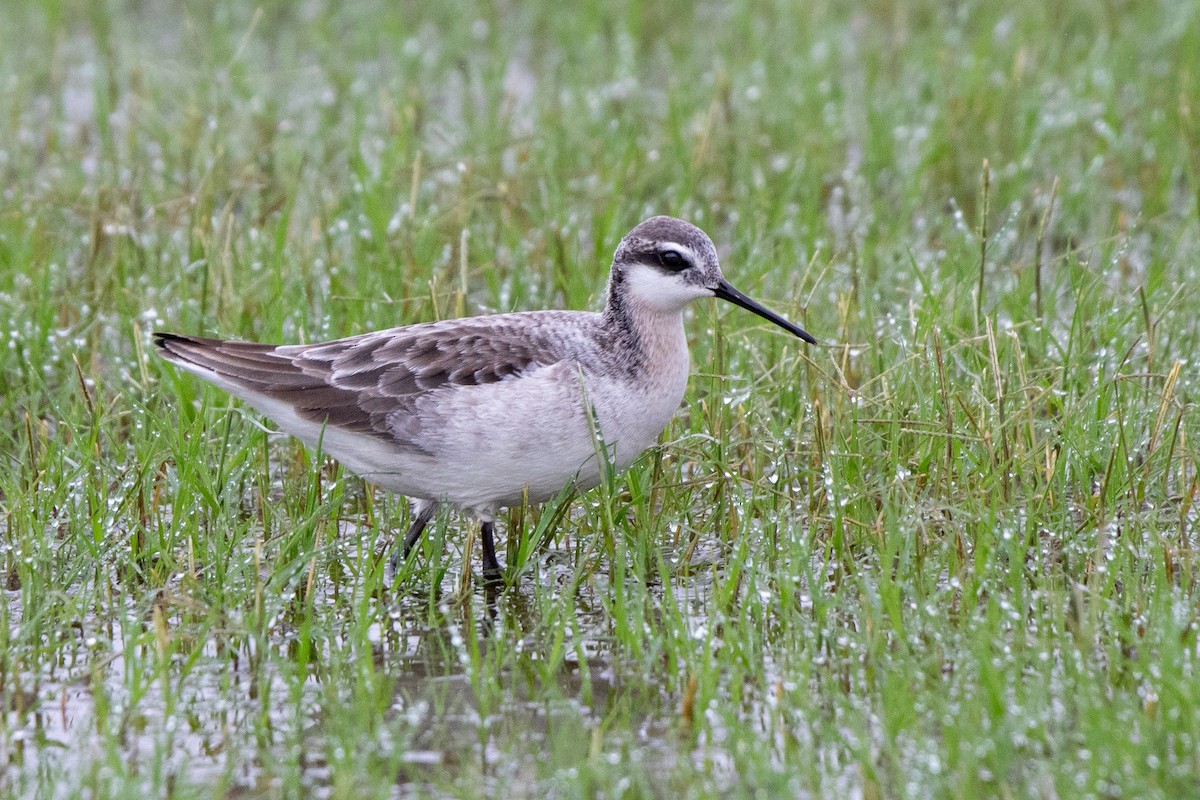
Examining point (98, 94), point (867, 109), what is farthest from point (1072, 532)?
point (98, 94)

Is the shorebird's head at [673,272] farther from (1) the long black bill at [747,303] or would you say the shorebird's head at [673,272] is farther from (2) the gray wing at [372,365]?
(2) the gray wing at [372,365]

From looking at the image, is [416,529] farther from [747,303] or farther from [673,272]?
[747,303]

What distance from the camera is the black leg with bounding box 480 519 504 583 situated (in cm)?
614

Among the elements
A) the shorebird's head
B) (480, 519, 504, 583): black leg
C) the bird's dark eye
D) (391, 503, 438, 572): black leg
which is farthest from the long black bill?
(391, 503, 438, 572): black leg

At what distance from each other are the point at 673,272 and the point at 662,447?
65cm

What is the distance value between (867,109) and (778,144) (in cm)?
56

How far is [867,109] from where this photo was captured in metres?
9.88

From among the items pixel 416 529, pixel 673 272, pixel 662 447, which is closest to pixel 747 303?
pixel 673 272

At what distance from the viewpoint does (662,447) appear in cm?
629

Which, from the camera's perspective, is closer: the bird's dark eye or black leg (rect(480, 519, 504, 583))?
black leg (rect(480, 519, 504, 583))

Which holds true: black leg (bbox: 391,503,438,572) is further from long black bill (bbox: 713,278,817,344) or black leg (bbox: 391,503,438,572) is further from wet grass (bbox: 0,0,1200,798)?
long black bill (bbox: 713,278,817,344)

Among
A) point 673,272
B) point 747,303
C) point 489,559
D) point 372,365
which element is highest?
point 673,272

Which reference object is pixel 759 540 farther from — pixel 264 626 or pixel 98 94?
pixel 98 94

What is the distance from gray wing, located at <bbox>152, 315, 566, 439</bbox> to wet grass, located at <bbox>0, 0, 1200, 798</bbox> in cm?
31
